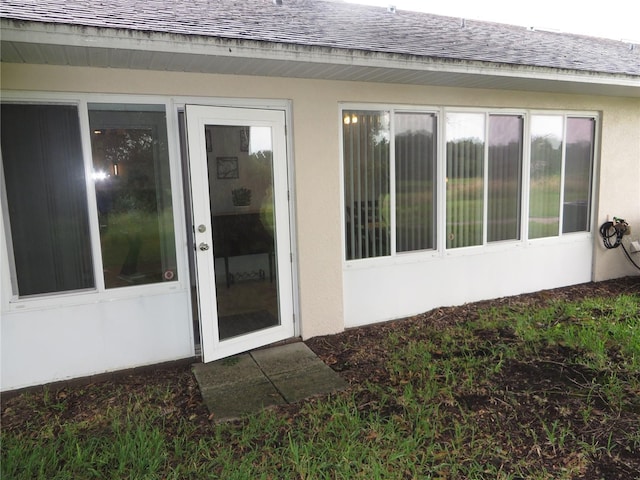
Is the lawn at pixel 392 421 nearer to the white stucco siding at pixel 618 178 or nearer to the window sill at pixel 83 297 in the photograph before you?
the window sill at pixel 83 297

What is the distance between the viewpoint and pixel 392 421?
9.79 feet

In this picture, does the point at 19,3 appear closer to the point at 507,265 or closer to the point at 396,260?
the point at 396,260

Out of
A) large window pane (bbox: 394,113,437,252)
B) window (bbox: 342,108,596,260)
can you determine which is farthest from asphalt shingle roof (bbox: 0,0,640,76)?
large window pane (bbox: 394,113,437,252)

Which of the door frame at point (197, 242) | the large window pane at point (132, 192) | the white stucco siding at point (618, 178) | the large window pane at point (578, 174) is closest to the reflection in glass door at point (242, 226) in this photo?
the door frame at point (197, 242)

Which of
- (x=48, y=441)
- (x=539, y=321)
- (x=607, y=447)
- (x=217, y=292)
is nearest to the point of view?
(x=607, y=447)

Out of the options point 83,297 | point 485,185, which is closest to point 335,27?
point 485,185

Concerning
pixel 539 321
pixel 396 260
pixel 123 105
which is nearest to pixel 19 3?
pixel 123 105

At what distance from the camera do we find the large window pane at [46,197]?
11.3 ft

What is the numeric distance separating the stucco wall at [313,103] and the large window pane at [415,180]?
0.27 m

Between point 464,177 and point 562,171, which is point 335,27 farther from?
point 562,171

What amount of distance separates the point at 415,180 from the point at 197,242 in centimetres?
259

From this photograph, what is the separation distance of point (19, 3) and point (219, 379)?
325cm

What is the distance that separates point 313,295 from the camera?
177 inches

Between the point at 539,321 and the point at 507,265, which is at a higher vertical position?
the point at 507,265
